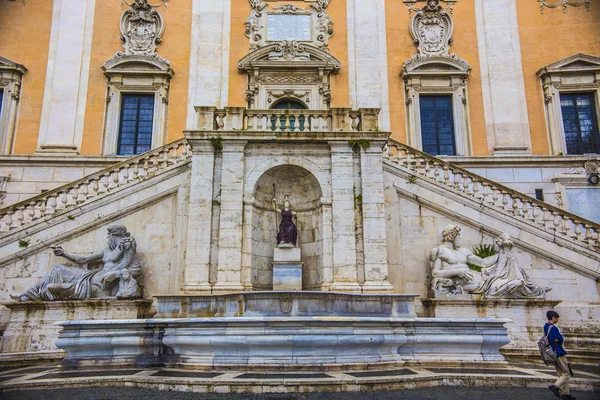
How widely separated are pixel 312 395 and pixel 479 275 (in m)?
6.91

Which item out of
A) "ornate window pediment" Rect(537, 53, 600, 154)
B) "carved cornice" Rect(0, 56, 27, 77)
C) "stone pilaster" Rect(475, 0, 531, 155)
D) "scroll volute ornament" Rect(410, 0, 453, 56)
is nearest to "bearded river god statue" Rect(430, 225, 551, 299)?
"stone pilaster" Rect(475, 0, 531, 155)

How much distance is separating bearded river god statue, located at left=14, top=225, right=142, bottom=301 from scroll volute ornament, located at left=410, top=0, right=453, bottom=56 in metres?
13.7

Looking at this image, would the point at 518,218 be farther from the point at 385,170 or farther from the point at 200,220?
the point at 200,220

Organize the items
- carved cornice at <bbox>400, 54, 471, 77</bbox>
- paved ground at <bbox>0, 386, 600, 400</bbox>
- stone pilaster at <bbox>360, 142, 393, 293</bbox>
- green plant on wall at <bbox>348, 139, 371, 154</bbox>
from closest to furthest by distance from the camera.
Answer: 1. paved ground at <bbox>0, 386, 600, 400</bbox>
2. stone pilaster at <bbox>360, 142, 393, 293</bbox>
3. green plant on wall at <bbox>348, 139, 371, 154</bbox>
4. carved cornice at <bbox>400, 54, 471, 77</bbox>

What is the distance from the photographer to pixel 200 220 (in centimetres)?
1215

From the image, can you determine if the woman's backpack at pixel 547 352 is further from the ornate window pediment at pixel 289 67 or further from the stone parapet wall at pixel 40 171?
the stone parapet wall at pixel 40 171

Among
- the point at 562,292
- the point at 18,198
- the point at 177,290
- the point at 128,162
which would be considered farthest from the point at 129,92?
the point at 562,292

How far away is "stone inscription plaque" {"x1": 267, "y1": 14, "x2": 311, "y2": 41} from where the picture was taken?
64.4 feet

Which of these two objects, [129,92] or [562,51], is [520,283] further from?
[129,92]

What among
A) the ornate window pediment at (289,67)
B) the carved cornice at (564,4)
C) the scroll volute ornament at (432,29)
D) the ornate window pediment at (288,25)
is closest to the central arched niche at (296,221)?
the ornate window pediment at (289,67)

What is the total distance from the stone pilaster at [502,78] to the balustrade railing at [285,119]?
25.4 feet

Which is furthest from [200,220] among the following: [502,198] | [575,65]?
[575,65]

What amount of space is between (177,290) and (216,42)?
37.0 feet

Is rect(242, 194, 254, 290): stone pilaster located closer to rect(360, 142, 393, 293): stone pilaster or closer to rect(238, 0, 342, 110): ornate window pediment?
rect(360, 142, 393, 293): stone pilaster
